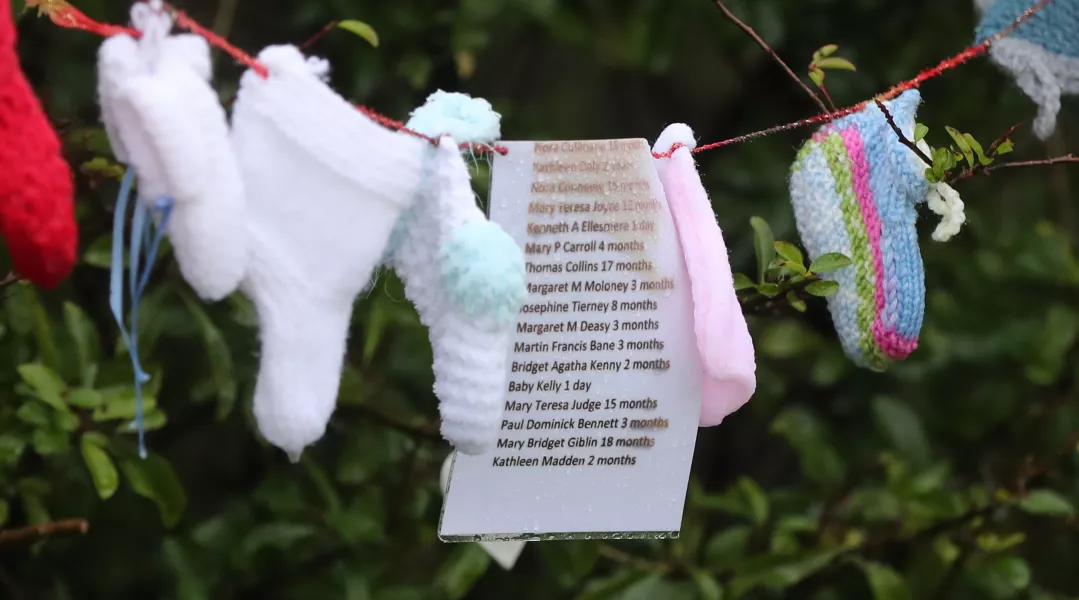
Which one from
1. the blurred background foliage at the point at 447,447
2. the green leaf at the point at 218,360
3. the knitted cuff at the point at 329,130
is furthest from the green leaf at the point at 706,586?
the knitted cuff at the point at 329,130

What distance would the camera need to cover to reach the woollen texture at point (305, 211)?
→ 0.53 metres

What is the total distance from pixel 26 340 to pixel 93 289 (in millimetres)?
164

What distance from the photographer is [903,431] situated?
47.7 inches

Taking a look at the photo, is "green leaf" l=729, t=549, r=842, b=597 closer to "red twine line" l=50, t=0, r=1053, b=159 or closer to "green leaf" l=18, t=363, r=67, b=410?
"red twine line" l=50, t=0, r=1053, b=159

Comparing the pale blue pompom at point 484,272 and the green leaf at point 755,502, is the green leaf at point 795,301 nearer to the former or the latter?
the pale blue pompom at point 484,272

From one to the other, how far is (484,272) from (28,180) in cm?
22

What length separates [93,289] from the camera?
3.54ft

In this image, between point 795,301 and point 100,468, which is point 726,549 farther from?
point 100,468

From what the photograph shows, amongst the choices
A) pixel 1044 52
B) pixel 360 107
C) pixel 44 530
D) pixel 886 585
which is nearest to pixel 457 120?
pixel 360 107

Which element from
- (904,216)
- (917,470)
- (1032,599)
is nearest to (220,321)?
(904,216)

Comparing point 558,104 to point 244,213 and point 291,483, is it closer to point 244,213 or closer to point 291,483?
point 291,483

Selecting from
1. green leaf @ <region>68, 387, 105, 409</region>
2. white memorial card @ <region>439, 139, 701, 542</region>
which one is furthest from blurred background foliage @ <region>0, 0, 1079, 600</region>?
white memorial card @ <region>439, 139, 701, 542</region>

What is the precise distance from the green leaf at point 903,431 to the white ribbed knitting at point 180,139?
936mm

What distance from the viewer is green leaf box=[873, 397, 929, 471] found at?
47.4 inches
